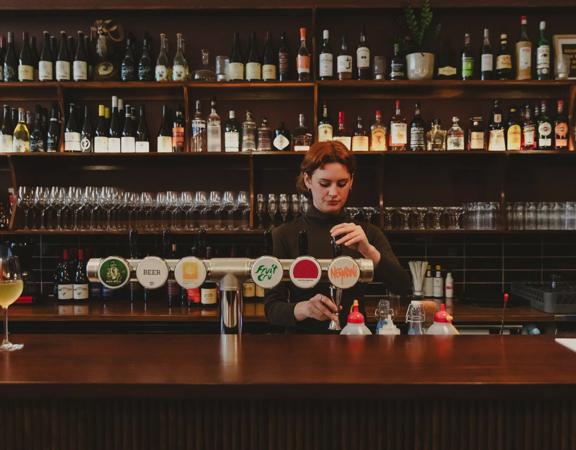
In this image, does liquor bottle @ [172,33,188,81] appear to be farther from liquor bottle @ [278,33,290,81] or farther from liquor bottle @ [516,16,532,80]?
liquor bottle @ [516,16,532,80]

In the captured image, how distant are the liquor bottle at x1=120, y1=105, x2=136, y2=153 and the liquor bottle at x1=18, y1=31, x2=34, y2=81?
23.5 inches

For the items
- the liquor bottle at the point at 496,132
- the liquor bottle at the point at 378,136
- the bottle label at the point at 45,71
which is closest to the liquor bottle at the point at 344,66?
the liquor bottle at the point at 378,136

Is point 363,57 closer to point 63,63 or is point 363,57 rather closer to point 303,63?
point 303,63

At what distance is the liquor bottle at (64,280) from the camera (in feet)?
11.1

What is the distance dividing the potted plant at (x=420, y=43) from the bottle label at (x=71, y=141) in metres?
1.99

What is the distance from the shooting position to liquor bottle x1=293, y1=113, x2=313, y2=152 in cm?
338

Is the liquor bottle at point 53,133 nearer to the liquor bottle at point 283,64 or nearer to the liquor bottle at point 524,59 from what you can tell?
the liquor bottle at point 283,64

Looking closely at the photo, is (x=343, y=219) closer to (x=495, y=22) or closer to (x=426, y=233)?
(x=426, y=233)

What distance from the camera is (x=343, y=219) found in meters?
2.28

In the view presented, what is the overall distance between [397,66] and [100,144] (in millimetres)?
1803

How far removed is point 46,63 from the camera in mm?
3412

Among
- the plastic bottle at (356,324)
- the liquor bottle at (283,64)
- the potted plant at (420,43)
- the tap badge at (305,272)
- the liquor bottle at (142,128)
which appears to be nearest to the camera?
the tap badge at (305,272)

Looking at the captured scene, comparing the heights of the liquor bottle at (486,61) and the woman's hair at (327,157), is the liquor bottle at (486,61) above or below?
above

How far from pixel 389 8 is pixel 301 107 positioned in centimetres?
79
